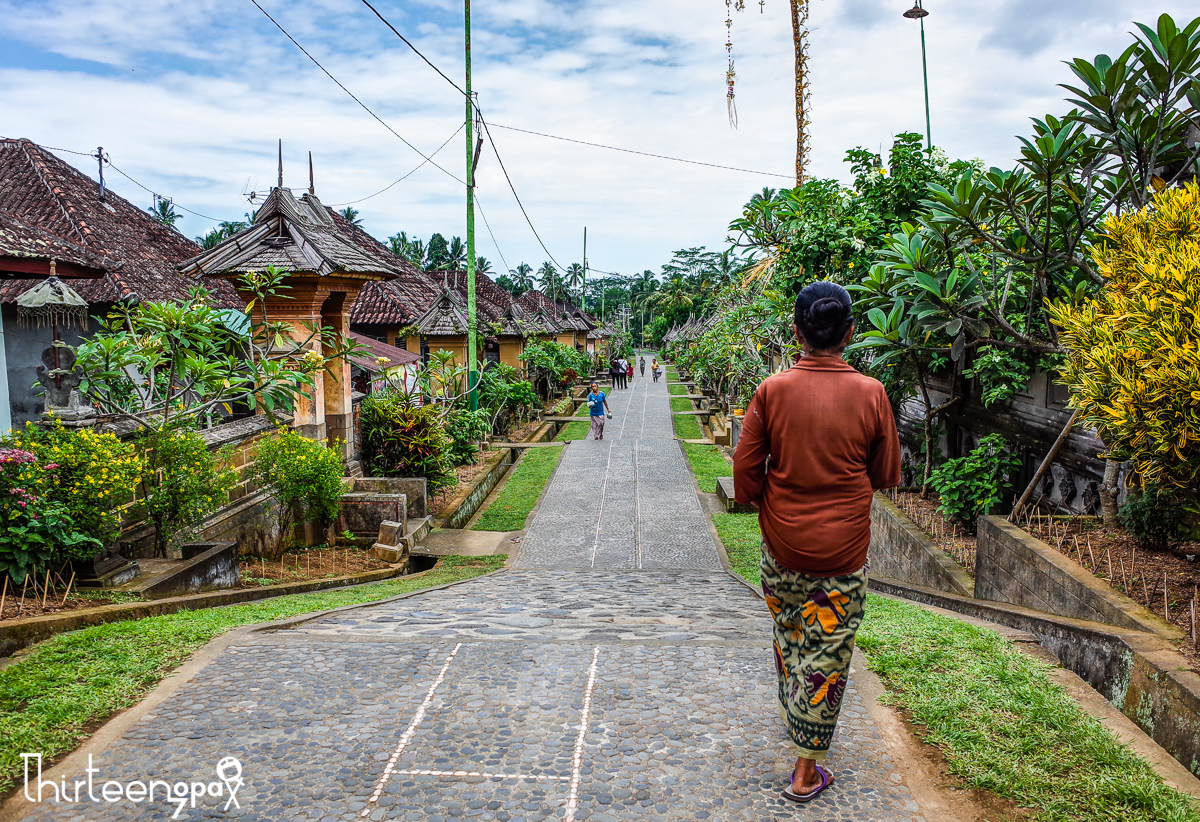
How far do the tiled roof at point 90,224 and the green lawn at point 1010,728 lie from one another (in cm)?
1167

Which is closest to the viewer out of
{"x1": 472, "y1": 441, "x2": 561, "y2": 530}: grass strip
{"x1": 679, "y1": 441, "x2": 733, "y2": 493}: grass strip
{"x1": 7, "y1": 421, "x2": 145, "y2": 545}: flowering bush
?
{"x1": 7, "y1": 421, "x2": 145, "y2": 545}: flowering bush

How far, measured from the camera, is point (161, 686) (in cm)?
369

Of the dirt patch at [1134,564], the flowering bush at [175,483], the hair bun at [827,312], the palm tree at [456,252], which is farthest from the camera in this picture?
the palm tree at [456,252]

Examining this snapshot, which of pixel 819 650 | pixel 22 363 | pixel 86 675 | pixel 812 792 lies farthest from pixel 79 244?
pixel 812 792

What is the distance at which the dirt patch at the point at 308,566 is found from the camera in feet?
25.4

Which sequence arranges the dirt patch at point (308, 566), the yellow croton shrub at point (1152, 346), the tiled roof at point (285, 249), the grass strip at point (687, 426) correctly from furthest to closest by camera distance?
the grass strip at point (687, 426) → the tiled roof at point (285, 249) → the dirt patch at point (308, 566) → the yellow croton shrub at point (1152, 346)

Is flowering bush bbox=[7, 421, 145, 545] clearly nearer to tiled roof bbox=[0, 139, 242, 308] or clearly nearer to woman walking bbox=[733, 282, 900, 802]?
woman walking bbox=[733, 282, 900, 802]

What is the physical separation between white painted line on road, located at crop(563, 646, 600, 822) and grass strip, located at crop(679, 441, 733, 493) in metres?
10.9

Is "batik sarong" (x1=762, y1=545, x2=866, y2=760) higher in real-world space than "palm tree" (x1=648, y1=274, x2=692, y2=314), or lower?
lower

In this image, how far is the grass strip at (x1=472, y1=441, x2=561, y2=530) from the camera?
41.4 ft

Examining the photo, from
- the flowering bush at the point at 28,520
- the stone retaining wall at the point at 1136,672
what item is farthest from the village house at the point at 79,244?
the stone retaining wall at the point at 1136,672

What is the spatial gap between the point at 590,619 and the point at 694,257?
94.7 meters

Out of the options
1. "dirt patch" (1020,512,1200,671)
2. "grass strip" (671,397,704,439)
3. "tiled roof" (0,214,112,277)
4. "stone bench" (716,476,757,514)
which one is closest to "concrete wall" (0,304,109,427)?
"tiled roof" (0,214,112,277)

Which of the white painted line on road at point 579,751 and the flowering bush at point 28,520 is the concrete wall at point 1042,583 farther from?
the flowering bush at point 28,520
